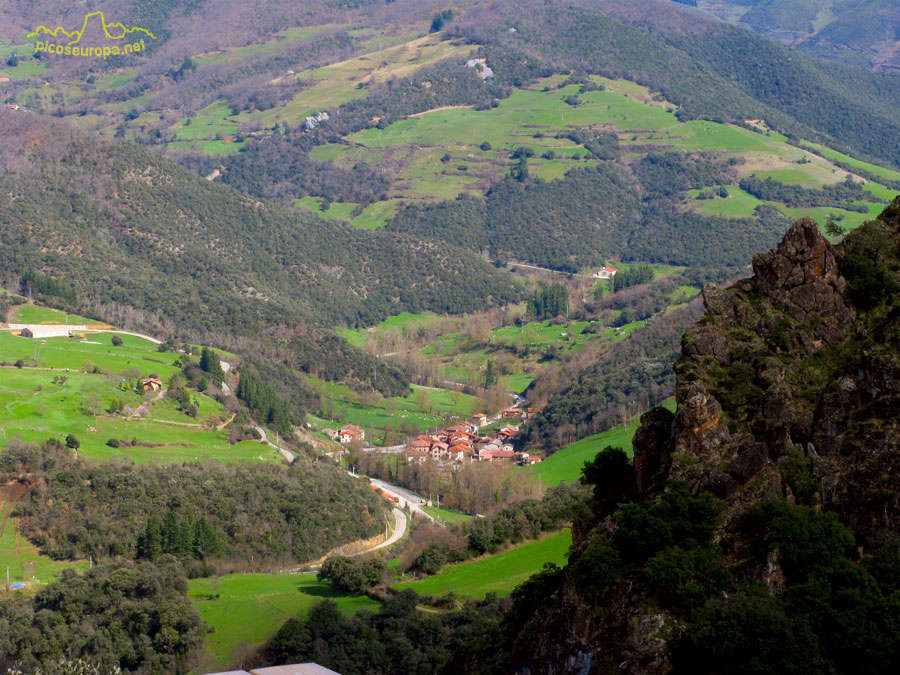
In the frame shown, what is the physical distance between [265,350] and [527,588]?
13779 centimetres

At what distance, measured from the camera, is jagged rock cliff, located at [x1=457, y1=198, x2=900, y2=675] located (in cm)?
3716

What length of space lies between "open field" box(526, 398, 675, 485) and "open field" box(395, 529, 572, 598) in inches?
1276

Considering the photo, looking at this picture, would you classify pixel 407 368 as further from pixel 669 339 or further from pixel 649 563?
pixel 649 563

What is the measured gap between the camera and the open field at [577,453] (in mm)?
113250

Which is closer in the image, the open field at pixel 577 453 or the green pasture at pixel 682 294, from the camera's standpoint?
the open field at pixel 577 453

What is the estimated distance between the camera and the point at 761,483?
130ft

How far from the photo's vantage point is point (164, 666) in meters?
67.9

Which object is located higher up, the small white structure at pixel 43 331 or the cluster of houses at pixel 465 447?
the small white structure at pixel 43 331

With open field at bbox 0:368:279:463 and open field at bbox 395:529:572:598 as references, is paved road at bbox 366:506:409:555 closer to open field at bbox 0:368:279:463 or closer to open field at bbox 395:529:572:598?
open field at bbox 0:368:279:463

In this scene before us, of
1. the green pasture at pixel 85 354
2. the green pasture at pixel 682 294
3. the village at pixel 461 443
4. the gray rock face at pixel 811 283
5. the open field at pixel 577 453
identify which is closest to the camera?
the gray rock face at pixel 811 283

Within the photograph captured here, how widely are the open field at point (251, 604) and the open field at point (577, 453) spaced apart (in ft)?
108

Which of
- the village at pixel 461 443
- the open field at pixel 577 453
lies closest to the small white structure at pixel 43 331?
the village at pixel 461 443

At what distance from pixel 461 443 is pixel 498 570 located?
70966mm

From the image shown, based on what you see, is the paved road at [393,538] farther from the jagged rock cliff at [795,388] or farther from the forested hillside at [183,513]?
the jagged rock cliff at [795,388]
